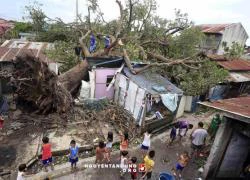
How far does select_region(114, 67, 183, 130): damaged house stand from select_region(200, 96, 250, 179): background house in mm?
3297

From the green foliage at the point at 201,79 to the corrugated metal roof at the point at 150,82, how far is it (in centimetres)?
189

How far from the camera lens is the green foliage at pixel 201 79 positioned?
42.5 feet

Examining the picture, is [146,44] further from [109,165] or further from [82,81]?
[109,165]

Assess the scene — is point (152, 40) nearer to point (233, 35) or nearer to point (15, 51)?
point (15, 51)

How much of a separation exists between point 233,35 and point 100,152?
2923 cm

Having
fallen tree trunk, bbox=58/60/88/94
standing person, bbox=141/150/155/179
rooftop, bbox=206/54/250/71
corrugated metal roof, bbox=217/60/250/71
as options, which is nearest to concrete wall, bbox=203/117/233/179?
standing person, bbox=141/150/155/179

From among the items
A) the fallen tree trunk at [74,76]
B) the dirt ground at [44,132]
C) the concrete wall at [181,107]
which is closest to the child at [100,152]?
the dirt ground at [44,132]

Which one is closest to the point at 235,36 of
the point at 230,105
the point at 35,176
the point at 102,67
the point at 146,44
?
the point at 146,44

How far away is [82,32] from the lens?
16172 mm

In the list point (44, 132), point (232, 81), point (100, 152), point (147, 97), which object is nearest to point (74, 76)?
point (44, 132)

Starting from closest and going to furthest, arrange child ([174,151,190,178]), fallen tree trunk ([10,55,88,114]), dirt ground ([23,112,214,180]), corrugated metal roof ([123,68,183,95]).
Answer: child ([174,151,190,178]) < dirt ground ([23,112,214,180]) < fallen tree trunk ([10,55,88,114]) < corrugated metal roof ([123,68,183,95])

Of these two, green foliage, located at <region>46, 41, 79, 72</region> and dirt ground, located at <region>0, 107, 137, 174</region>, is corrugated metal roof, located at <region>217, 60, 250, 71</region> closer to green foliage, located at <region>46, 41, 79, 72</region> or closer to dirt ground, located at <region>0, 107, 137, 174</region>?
dirt ground, located at <region>0, 107, 137, 174</region>

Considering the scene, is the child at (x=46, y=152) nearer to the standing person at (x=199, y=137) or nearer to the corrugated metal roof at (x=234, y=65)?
the standing person at (x=199, y=137)

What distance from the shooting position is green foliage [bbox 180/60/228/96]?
1297 cm
